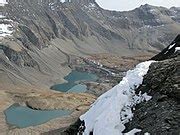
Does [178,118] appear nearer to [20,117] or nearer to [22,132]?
[22,132]

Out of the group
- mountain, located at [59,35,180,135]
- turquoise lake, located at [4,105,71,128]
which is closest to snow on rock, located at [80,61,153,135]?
mountain, located at [59,35,180,135]

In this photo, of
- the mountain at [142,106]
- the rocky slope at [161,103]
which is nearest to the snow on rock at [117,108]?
the mountain at [142,106]

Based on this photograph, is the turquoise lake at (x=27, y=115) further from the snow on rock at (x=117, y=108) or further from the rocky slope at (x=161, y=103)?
the rocky slope at (x=161, y=103)

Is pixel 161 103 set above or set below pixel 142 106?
above

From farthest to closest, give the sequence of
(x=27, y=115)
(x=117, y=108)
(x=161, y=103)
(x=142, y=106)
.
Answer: (x=27, y=115)
(x=117, y=108)
(x=142, y=106)
(x=161, y=103)

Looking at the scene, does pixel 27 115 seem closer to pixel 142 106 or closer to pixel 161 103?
pixel 142 106

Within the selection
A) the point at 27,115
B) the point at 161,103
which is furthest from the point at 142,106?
the point at 27,115
